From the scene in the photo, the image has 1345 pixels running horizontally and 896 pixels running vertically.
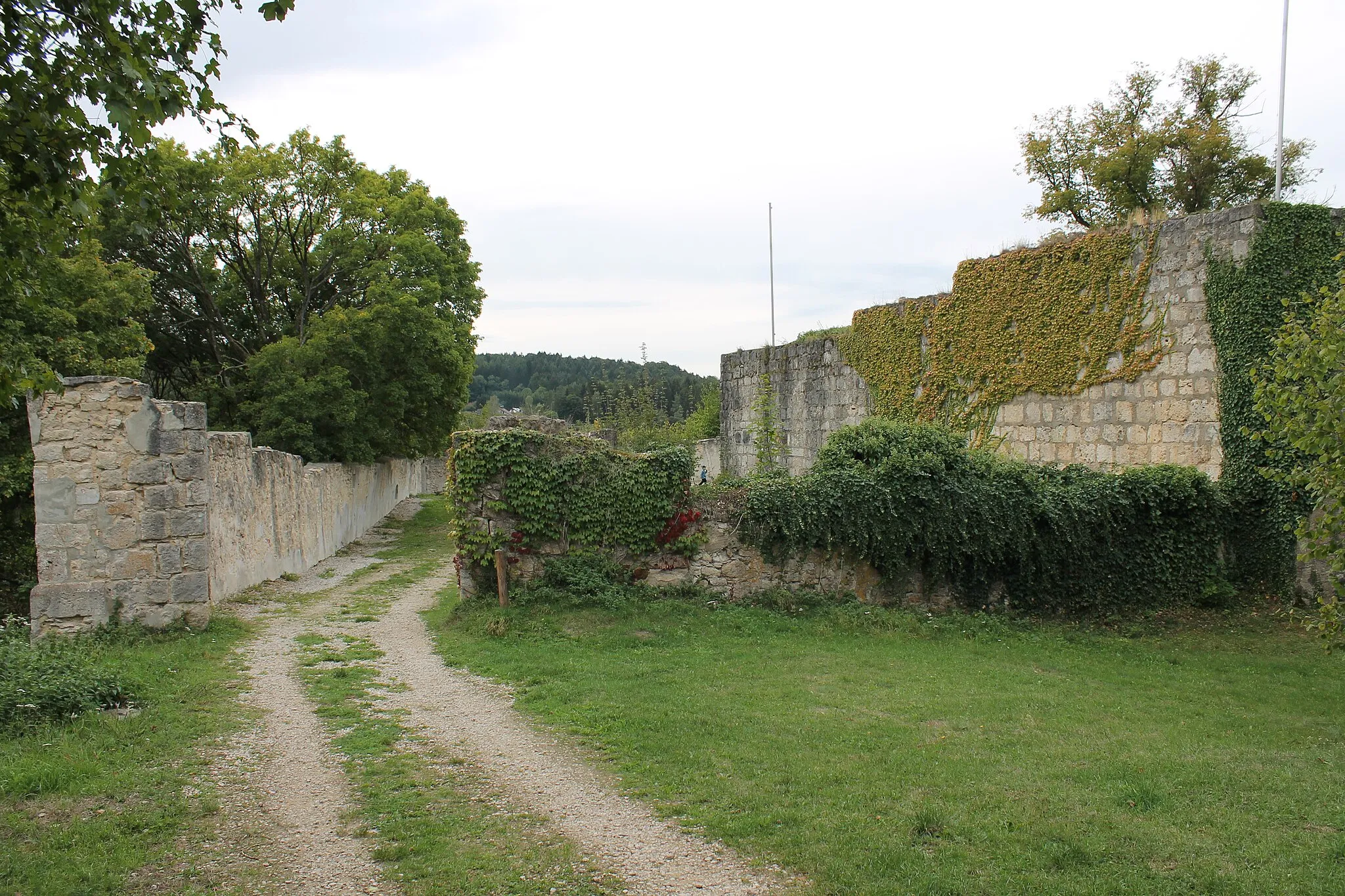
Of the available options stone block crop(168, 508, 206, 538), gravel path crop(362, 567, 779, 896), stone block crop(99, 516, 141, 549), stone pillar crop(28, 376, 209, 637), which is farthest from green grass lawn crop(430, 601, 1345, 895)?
stone block crop(99, 516, 141, 549)

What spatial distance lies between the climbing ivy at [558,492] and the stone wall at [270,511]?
336 cm

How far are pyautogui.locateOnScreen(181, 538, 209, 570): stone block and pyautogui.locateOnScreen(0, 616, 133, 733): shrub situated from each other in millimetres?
2086


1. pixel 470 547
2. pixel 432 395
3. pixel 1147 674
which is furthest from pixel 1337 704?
pixel 432 395

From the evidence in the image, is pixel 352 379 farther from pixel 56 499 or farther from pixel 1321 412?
pixel 1321 412

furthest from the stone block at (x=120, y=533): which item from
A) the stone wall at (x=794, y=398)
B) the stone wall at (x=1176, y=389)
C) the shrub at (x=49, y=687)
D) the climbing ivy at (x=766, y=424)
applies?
the stone wall at (x=1176, y=389)

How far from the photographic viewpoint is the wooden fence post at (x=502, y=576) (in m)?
11.4

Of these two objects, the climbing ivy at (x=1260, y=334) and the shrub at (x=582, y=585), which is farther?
the climbing ivy at (x=1260, y=334)

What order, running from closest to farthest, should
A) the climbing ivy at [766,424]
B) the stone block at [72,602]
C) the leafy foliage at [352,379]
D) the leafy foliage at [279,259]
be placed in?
1. the stone block at [72,602]
2. the climbing ivy at [766,424]
3. the leafy foliage at [352,379]
4. the leafy foliage at [279,259]

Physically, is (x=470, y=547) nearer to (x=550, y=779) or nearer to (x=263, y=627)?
(x=263, y=627)

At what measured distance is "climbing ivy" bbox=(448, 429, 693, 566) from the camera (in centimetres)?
1166

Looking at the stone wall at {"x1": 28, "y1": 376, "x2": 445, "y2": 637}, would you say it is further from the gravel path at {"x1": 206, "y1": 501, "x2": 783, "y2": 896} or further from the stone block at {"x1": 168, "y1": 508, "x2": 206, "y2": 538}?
the gravel path at {"x1": 206, "y1": 501, "x2": 783, "y2": 896}

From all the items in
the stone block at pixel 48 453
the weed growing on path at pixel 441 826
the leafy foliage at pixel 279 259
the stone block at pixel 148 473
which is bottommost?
the weed growing on path at pixel 441 826

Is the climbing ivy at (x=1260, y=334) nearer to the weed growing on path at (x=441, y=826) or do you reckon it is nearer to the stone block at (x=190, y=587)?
the weed growing on path at (x=441, y=826)

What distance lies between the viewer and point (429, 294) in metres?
25.2
